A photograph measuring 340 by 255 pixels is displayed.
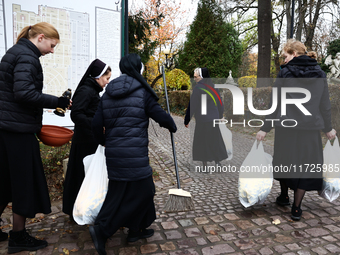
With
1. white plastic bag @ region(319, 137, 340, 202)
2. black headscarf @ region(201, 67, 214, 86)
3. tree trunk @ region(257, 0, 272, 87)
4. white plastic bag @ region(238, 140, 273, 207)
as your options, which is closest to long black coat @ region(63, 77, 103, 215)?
white plastic bag @ region(238, 140, 273, 207)

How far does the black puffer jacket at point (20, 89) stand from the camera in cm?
245

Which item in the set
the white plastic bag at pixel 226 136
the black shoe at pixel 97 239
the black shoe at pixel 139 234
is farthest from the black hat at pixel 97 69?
the white plastic bag at pixel 226 136

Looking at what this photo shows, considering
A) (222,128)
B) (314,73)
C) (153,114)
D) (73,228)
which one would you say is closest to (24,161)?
(73,228)

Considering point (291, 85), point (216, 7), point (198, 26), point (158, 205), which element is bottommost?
point (158, 205)

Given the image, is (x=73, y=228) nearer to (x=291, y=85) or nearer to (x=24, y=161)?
(x=24, y=161)

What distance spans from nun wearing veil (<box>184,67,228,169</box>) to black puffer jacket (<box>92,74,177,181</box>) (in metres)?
2.86

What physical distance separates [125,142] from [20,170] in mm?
1007

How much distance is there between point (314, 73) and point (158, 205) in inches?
99.6

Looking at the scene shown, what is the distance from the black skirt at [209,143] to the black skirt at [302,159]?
2112 millimetres

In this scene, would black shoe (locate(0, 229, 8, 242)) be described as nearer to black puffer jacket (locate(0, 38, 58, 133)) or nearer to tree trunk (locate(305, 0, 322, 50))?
black puffer jacket (locate(0, 38, 58, 133))

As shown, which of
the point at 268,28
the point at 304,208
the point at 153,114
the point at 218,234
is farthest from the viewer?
the point at 268,28

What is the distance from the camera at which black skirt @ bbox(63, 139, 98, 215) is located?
10.2 feet

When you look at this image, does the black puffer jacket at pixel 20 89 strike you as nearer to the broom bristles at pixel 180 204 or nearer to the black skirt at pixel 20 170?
the black skirt at pixel 20 170

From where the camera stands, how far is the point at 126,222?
2.66m
